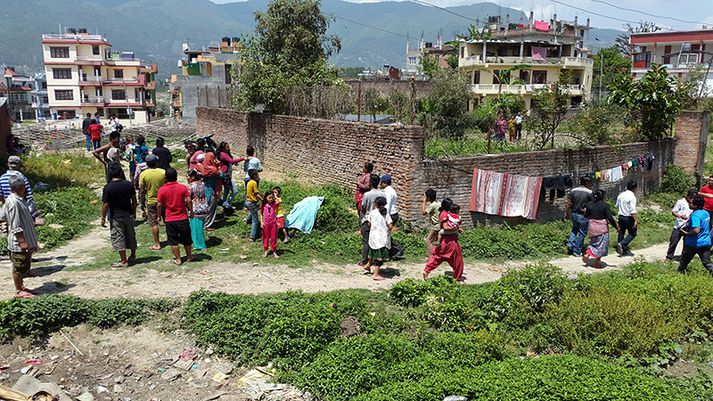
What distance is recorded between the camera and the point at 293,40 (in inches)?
859

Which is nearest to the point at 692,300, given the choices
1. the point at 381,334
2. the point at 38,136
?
the point at 381,334

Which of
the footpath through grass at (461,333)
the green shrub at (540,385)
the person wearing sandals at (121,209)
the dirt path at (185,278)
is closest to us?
the green shrub at (540,385)

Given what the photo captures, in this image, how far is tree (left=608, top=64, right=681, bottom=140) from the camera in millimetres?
16609

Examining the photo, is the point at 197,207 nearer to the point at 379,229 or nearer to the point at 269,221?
the point at 269,221

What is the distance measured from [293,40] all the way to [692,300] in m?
17.5

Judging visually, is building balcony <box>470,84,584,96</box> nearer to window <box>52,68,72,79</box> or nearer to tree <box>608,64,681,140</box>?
tree <box>608,64,681,140</box>

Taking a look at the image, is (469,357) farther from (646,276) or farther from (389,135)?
(389,135)

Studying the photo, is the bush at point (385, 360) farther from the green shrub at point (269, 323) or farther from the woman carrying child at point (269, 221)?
the woman carrying child at point (269, 221)

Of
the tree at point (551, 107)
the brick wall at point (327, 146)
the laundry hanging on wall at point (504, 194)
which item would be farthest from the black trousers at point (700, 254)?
the tree at point (551, 107)

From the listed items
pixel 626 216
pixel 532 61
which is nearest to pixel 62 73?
pixel 532 61

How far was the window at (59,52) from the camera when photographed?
65.7 m

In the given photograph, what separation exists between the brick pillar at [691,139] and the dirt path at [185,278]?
10483 mm

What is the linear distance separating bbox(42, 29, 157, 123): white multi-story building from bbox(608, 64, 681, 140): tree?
2227 inches

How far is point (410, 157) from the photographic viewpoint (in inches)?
467
